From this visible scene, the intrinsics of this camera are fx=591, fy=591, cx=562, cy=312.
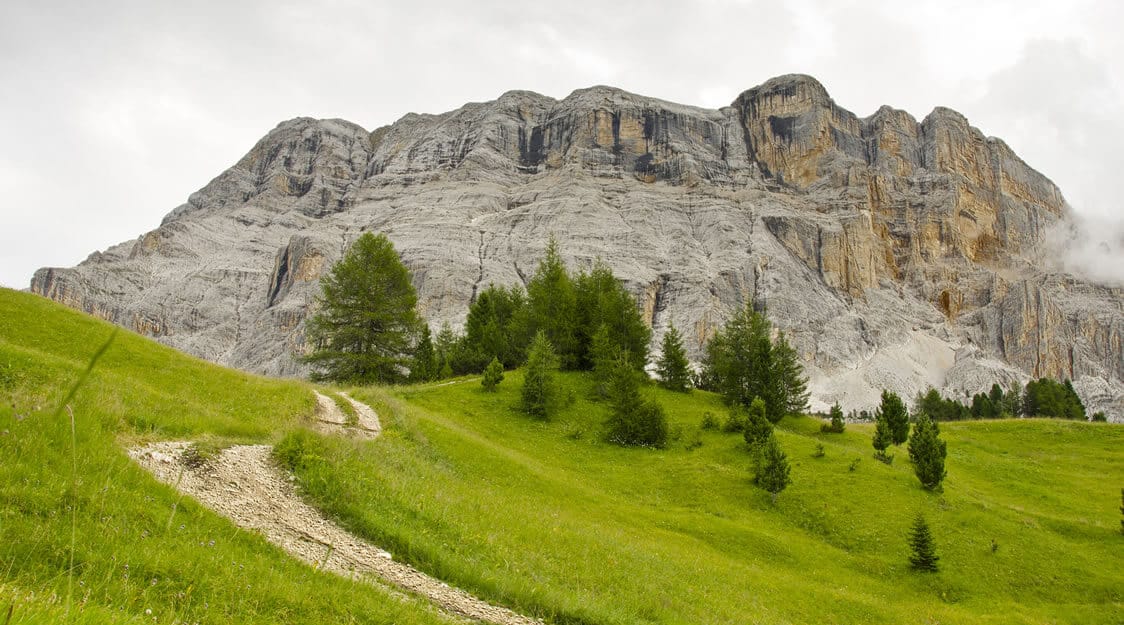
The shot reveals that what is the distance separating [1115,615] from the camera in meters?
22.8

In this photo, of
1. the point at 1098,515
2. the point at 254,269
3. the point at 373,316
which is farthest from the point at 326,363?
the point at 254,269

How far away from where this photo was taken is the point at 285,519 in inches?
427

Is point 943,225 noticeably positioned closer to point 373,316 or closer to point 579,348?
point 579,348

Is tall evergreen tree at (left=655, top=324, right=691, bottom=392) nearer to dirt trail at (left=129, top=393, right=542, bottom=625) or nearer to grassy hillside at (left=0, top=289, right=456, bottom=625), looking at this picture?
dirt trail at (left=129, top=393, right=542, bottom=625)

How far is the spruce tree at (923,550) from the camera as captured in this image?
25.3m

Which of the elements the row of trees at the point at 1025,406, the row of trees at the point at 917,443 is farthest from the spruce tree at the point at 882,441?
the row of trees at the point at 1025,406

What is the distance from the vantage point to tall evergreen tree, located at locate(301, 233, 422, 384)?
4581 centimetres

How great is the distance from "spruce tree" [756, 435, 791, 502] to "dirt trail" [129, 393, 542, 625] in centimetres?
2387

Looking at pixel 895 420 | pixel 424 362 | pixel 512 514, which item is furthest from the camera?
pixel 424 362

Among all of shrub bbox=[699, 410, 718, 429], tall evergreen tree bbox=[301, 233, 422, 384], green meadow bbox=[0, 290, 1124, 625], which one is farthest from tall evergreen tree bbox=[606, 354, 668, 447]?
tall evergreen tree bbox=[301, 233, 422, 384]

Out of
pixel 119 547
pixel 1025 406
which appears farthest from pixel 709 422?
pixel 1025 406

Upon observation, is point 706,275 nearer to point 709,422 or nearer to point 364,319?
point 709,422

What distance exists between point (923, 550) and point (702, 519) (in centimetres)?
927

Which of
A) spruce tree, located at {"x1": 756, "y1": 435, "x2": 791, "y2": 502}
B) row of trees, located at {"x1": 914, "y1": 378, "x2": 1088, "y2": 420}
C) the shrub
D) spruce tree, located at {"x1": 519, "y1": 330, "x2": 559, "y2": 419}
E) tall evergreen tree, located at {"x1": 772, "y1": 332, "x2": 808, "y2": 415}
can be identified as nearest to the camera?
spruce tree, located at {"x1": 756, "y1": 435, "x2": 791, "y2": 502}
